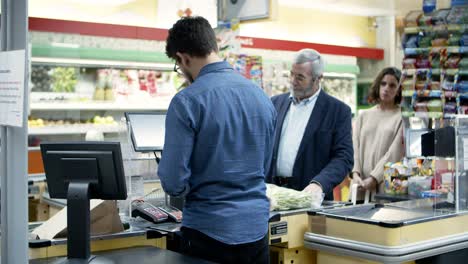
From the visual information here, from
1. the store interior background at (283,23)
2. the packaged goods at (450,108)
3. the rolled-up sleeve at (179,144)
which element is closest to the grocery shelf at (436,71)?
the packaged goods at (450,108)

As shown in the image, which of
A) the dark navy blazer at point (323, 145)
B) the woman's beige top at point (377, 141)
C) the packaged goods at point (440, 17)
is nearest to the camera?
the dark navy blazer at point (323, 145)

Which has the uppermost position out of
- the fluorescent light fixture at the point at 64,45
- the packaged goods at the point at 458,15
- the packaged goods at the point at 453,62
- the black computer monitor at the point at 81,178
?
the fluorescent light fixture at the point at 64,45

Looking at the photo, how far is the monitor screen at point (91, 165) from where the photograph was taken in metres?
2.50

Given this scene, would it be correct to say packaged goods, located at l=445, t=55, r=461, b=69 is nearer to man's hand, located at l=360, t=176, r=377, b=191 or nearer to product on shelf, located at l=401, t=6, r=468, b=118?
product on shelf, located at l=401, t=6, r=468, b=118

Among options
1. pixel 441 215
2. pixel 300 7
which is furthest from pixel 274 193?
pixel 300 7

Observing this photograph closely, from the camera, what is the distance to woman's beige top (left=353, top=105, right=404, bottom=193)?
5.18 m

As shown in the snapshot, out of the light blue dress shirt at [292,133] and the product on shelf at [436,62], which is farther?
the product on shelf at [436,62]

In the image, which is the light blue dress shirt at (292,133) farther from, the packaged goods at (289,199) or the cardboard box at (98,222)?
the cardboard box at (98,222)

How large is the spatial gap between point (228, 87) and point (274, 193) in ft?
3.18

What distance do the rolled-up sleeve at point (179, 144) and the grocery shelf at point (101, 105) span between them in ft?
16.8

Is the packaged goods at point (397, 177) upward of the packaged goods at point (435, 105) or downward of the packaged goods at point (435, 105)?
downward

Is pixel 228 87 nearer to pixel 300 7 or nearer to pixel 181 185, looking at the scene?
pixel 181 185

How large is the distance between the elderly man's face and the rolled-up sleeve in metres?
1.57

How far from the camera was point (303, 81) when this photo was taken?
13.2 ft
